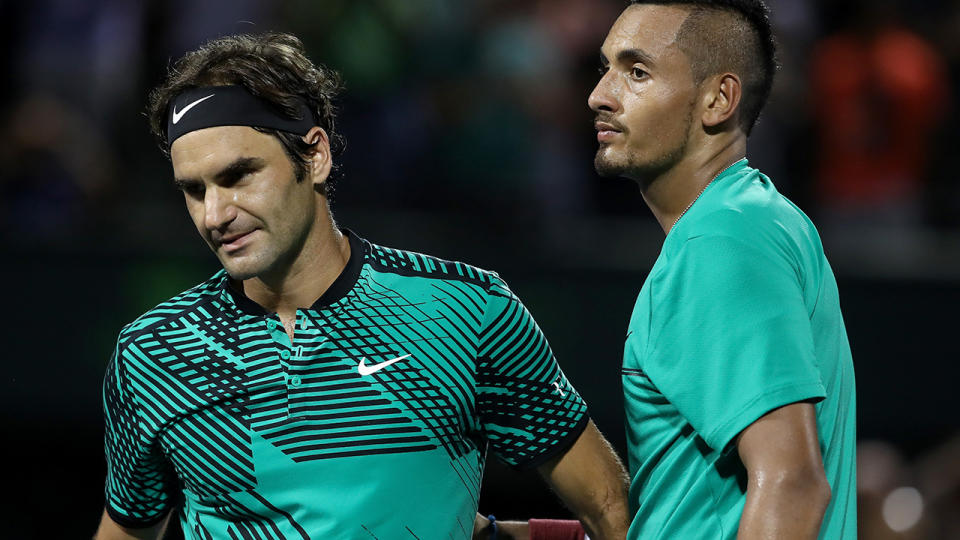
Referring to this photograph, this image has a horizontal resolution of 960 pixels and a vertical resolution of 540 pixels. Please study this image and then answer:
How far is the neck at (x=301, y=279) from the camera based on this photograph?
3.26 meters

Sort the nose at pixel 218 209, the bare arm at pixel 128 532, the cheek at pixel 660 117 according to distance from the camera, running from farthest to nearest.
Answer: the bare arm at pixel 128 532 → the nose at pixel 218 209 → the cheek at pixel 660 117

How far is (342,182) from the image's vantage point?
720 cm

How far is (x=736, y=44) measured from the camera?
118 inches

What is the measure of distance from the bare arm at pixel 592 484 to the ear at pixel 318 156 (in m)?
0.88

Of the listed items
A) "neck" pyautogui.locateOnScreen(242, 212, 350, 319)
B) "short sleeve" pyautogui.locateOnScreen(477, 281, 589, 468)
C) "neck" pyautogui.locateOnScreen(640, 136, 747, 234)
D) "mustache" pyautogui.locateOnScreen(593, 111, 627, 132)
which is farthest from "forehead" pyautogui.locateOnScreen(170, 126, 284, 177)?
"neck" pyautogui.locateOnScreen(640, 136, 747, 234)

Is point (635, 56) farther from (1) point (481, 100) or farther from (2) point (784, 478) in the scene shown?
(1) point (481, 100)

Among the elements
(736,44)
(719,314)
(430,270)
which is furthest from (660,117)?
(430,270)

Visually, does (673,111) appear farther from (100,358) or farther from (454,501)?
(100,358)

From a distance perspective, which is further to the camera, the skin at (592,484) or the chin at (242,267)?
the skin at (592,484)

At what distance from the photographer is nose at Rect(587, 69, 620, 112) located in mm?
3027

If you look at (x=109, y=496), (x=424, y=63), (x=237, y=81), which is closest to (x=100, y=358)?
(x=424, y=63)

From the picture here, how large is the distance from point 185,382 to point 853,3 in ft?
17.3

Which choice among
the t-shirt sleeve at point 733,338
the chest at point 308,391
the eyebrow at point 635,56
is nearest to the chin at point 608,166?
the eyebrow at point 635,56

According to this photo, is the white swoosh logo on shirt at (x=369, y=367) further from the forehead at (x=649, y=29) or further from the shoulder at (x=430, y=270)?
the forehead at (x=649, y=29)
